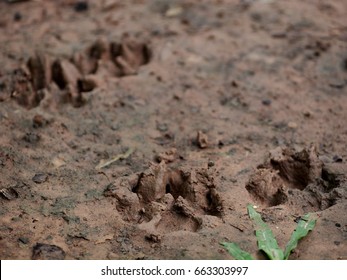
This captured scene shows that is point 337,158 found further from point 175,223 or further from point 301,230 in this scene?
point 175,223

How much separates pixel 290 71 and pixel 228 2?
4.27ft

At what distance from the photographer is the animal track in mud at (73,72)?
3.60 m

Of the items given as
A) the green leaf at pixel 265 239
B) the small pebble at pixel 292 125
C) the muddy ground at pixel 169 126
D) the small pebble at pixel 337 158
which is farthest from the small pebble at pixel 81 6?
the green leaf at pixel 265 239

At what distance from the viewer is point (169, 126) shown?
338 cm

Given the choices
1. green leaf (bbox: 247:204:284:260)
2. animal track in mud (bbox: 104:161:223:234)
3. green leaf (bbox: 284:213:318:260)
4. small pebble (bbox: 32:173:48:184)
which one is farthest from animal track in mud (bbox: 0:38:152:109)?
green leaf (bbox: 284:213:318:260)

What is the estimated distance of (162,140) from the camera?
3.26 m

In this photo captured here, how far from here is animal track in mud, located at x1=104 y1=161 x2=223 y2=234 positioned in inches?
104

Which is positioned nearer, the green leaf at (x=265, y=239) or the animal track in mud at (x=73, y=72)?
the green leaf at (x=265, y=239)

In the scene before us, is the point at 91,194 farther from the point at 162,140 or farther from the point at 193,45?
the point at 193,45

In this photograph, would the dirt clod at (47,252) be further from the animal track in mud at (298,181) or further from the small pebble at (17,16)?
the small pebble at (17,16)

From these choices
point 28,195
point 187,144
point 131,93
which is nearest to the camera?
point 28,195

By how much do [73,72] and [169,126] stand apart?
0.85 m

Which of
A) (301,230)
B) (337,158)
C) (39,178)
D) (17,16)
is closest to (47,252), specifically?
(39,178)

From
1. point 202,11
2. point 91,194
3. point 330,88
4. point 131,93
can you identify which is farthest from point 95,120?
point 202,11
